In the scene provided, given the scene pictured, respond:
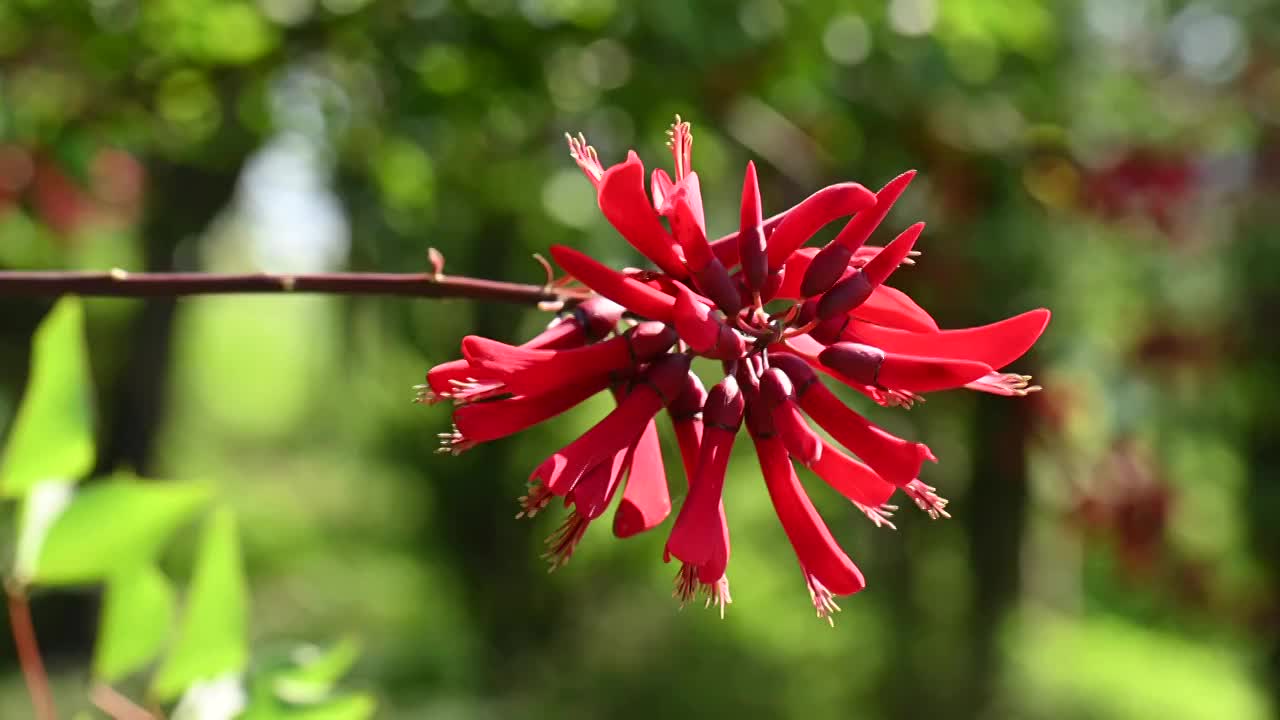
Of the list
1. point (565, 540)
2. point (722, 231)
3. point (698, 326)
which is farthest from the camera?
point (722, 231)

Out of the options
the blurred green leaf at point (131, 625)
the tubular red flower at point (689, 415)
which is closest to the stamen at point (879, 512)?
the tubular red flower at point (689, 415)

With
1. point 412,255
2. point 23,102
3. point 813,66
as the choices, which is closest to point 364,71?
point 412,255

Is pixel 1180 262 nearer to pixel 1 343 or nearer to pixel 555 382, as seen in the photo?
pixel 555 382

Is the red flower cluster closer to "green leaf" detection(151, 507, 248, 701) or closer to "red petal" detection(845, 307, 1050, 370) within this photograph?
"red petal" detection(845, 307, 1050, 370)

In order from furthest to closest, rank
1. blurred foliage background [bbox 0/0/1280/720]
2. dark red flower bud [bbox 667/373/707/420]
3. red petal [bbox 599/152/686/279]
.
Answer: blurred foliage background [bbox 0/0/1280/720] < dark red flower bud [bbox 667/373/707/420] < red petal [bbox 599/152/686/279]

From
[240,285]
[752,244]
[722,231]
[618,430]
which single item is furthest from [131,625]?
[722,231]

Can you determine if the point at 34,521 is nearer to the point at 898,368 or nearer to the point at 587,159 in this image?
the point at 587,159

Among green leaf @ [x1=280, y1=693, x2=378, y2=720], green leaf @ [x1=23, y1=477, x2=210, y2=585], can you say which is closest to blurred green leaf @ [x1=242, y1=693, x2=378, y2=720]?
green leaf @ [x1=280, y1=693, x2=378, y2=720]
